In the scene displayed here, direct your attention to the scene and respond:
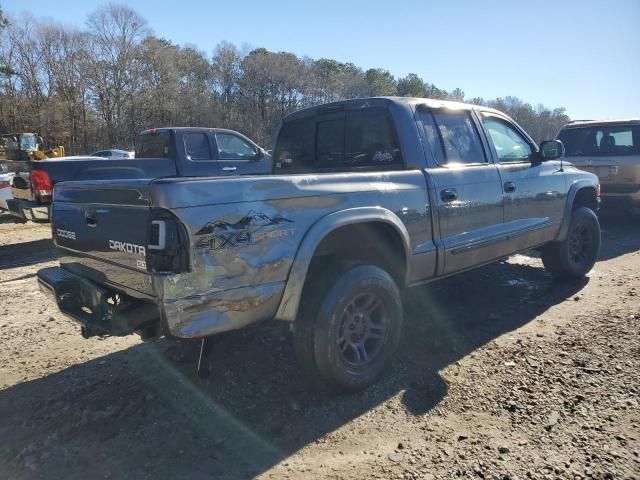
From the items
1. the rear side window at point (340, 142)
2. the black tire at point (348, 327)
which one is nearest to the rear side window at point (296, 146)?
the rear side window at point (340, 142)

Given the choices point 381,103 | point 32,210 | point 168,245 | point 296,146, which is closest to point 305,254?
point 168,245

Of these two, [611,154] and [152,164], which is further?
[611,154]

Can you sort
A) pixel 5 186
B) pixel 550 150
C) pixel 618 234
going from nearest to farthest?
1. pixel 550 150
2. pixel 618 234
3. pixel 5 186

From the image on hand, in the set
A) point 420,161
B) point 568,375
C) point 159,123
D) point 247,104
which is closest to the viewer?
point 568,375

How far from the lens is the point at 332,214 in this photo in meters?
3.01

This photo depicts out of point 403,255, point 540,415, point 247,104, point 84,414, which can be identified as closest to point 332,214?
point 403,255

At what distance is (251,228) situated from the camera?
2633 millimetres

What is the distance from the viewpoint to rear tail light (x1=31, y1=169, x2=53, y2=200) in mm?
7273

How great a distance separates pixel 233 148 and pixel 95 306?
245 inches

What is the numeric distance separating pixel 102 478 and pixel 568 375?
9.90 ft

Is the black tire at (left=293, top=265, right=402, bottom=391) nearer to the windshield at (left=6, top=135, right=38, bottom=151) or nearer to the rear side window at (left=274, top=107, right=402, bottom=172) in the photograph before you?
the rear side window at (left=274, top=107, right=402, bottom=172)

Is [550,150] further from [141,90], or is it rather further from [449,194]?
[141,90]

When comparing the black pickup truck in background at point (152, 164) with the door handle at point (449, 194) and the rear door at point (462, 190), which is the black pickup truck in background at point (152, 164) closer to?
the rear door at point (462, 190)

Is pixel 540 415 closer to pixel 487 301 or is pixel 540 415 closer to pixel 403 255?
pixel 403 255
